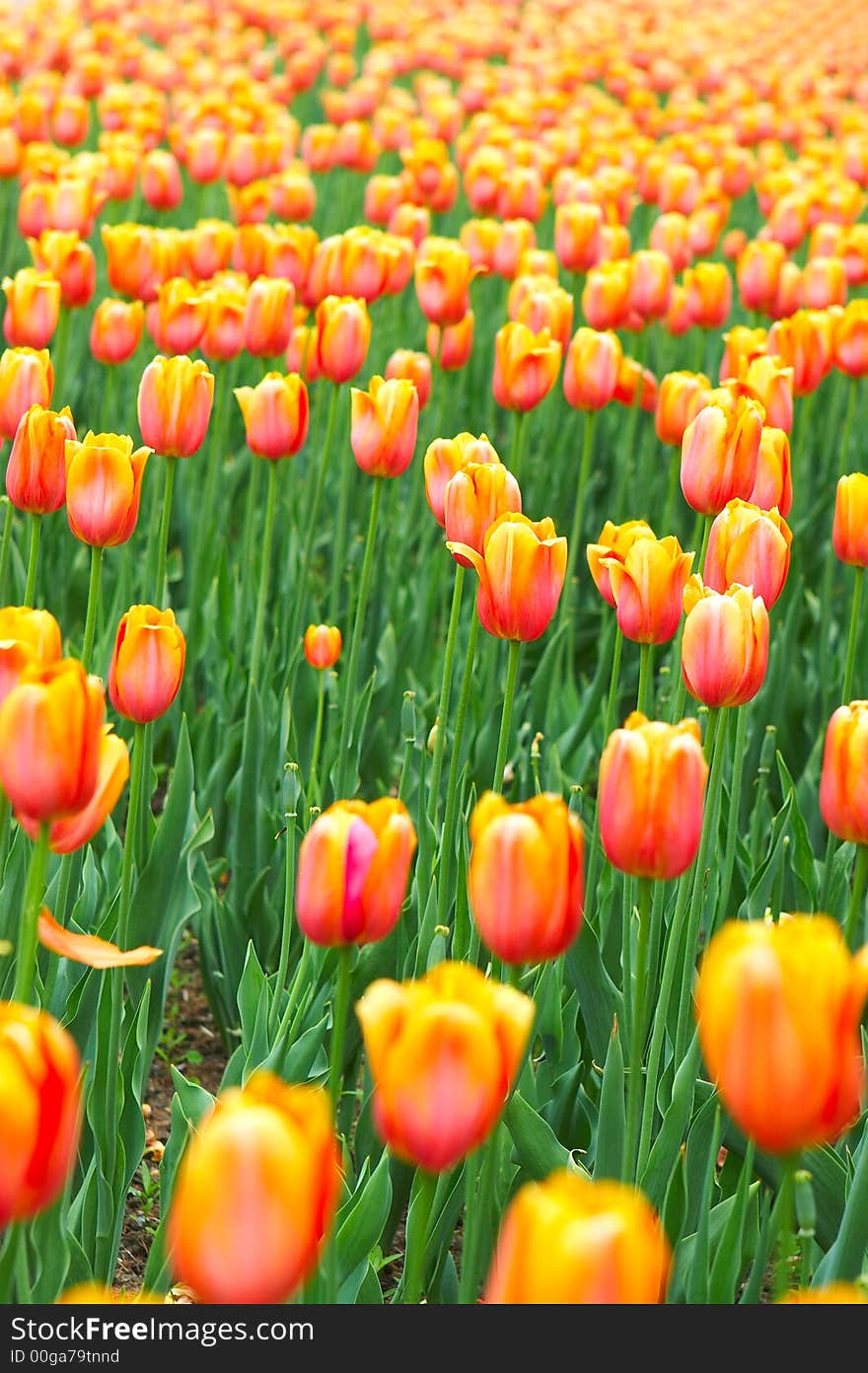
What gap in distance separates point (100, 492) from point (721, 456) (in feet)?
2.89

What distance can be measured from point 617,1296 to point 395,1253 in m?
1.35

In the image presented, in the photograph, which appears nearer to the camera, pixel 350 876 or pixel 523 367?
pixel 350 876

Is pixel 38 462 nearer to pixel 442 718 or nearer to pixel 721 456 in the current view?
pixel 442 718

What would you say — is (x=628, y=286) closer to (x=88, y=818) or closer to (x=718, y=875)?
(x=718, y=875)

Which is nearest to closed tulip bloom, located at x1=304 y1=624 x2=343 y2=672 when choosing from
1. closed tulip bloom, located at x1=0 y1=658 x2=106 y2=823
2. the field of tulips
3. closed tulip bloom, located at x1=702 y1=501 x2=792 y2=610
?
the field of tulips

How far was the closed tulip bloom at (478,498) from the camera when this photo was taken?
2131 mm

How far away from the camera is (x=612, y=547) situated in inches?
85.0

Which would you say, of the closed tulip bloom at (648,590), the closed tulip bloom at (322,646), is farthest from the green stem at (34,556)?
the closed tulip bloom at (648,590)

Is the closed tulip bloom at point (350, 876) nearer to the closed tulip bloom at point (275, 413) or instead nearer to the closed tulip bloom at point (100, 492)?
the closed tulip bloom at point (100, 492)

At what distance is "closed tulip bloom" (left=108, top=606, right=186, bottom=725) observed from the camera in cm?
186

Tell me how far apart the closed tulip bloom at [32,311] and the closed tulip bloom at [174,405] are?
0.62 m

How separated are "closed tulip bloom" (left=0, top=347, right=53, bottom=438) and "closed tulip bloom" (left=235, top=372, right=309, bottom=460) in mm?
360

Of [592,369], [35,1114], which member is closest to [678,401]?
[592,369]

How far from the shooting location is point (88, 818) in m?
1.49
